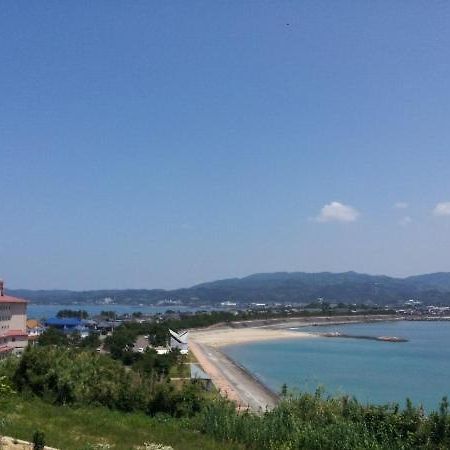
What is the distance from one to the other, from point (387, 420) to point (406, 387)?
24.8 meters

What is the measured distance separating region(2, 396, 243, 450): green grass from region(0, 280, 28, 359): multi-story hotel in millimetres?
17259

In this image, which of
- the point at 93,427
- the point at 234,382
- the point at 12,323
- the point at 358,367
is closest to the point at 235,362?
the point at 358,367

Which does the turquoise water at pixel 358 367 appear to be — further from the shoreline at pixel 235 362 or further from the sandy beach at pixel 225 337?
the sandy beach at pixel 225 337

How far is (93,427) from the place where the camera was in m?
9.26

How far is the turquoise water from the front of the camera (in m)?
30.8

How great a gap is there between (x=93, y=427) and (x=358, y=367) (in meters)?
35.4

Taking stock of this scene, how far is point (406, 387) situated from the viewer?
3259 centimetres

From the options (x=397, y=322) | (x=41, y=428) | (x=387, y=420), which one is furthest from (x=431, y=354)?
(x=397, y=322)

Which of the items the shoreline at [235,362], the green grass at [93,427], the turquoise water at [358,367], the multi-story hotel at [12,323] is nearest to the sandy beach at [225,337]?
the shoreline at [235,362]

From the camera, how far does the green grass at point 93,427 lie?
813 cm

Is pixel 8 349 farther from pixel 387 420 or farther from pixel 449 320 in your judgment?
pixel 449 320

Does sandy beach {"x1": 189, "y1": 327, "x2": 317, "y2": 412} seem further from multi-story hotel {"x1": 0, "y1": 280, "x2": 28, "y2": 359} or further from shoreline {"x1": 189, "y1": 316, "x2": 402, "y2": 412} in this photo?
multi-story hotel {"x1": 0, "y1": 280, "x2": 28, "y2": 359}

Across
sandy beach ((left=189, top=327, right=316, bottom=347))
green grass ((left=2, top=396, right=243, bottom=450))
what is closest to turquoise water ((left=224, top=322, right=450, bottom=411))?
sandy beach ((left=189, top=327, right=316, bottom=347))

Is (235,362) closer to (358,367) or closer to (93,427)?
(358,367)
